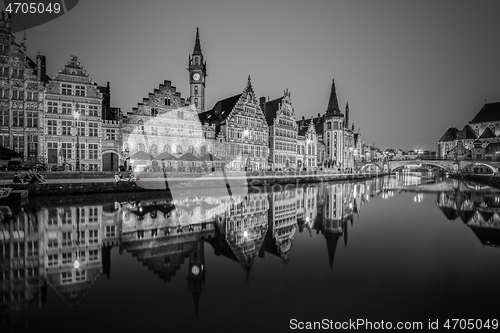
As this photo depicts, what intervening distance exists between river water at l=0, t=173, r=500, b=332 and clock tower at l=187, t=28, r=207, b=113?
36.2 metres

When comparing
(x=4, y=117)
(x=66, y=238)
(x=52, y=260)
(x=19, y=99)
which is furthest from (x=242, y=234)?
(x=4, y=117)

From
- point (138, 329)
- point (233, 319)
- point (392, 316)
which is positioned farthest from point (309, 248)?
point (138, 329)

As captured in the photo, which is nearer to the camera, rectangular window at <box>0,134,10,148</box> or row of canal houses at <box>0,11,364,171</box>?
rectangular window at <box>0,134,10,148</box>

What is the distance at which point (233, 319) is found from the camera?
5.75 meters

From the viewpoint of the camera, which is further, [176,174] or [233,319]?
[176,174]

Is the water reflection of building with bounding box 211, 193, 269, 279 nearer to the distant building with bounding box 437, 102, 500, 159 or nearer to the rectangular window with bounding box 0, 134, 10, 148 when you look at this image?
the rectangular window with bounding box 0, 134, 10, 148

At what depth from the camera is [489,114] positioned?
8794 centimetres

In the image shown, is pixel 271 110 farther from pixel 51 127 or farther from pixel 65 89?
pixel 51 127

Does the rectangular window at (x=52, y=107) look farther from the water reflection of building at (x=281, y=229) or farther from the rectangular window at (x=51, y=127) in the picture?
the water reflection of building at (x=281, y=229)

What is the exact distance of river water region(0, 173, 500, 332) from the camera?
5832mm

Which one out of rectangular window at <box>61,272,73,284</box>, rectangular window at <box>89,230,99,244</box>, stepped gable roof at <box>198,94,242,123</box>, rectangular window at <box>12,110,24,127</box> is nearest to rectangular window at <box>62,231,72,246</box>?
rectangular window at <box>89,230,99,244</box>

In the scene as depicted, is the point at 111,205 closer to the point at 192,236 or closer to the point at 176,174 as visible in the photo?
the point at 192,236

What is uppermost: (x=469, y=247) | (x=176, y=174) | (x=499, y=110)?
(x=499, y=110)

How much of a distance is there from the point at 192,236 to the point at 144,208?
844 cm
